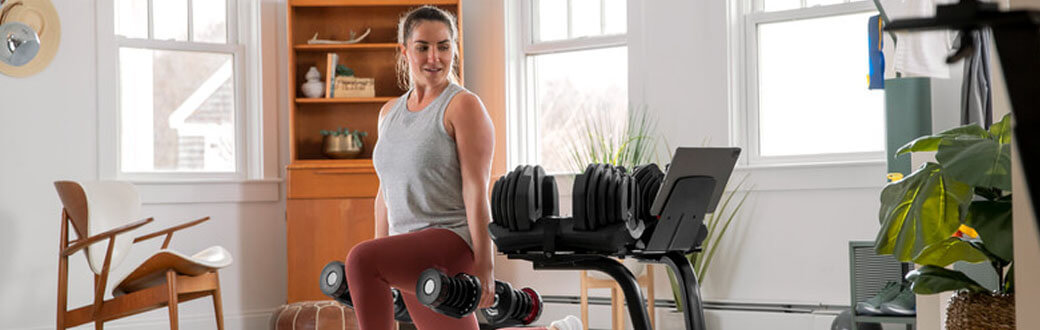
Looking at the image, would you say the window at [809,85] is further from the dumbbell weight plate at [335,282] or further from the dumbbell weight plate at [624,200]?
the dumbbell weight plate at [335,282]

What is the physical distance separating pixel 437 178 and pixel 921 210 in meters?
1.03

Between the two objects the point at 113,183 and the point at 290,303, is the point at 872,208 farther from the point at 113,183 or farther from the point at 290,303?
the point at 113,183

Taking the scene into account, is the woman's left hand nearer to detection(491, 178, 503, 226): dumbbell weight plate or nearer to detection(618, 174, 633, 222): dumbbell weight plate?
detection(491, 178, 503, 226): dumbbell weight plate

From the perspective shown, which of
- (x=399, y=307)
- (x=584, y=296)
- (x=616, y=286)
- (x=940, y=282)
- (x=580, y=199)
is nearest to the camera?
(x=940, y=282)

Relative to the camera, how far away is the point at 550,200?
230 centimetres

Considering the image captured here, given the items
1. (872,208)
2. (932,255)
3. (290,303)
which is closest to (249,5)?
(290,303)

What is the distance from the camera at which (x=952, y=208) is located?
1.83 meters

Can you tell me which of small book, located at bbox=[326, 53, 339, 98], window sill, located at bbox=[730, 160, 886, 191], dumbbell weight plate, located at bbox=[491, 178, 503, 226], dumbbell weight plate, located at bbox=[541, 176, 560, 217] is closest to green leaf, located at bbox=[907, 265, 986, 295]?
dumbbell weight plate, located at bbox=[541, 176, 560, 217]

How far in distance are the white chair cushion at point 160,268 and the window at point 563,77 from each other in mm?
1900

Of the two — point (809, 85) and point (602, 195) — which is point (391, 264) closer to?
point (602, 195)

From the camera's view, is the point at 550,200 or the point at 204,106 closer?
the point at 550,200

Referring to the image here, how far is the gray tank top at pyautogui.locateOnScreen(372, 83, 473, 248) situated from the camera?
7.50ft

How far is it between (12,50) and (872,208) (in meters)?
4.20

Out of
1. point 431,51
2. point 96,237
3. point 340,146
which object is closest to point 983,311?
point 431,51
